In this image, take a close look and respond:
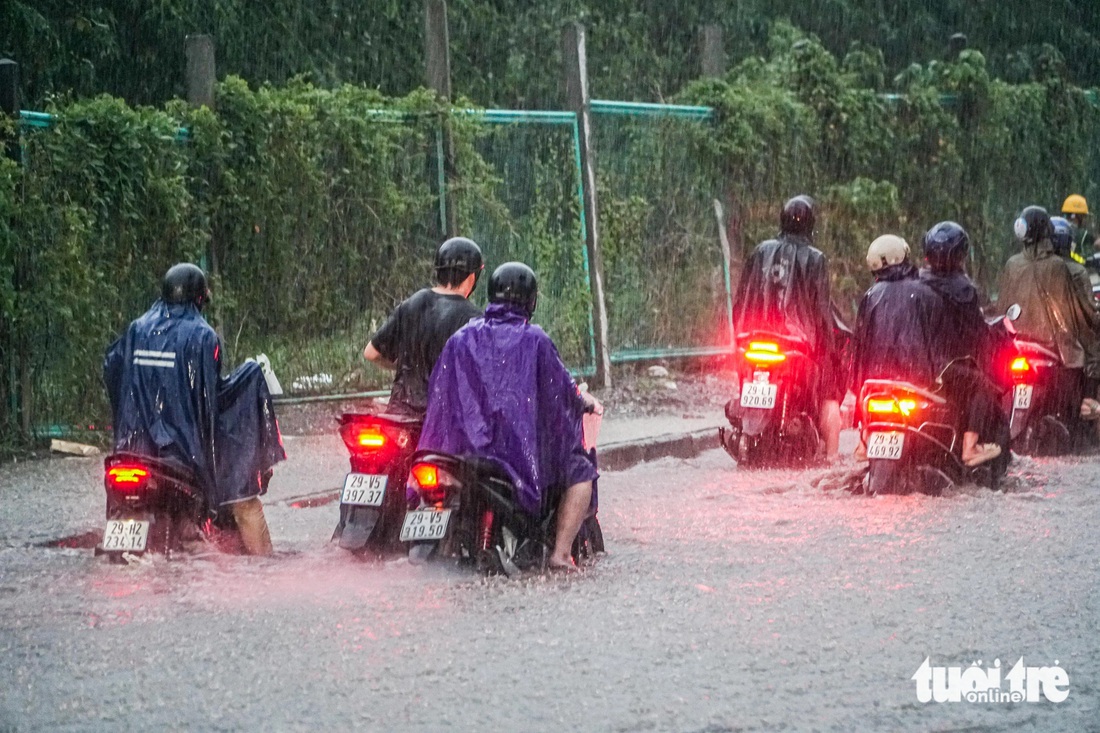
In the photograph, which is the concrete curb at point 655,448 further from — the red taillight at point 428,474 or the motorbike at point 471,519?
the red taillight at point 428,474

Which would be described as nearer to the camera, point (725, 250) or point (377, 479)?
point (377, 479)

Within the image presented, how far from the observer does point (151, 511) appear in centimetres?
789

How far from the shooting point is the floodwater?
5.56 meters

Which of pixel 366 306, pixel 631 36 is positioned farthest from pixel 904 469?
pixel 631 36

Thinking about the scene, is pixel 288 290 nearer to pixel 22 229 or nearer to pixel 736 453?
pixel 22 229

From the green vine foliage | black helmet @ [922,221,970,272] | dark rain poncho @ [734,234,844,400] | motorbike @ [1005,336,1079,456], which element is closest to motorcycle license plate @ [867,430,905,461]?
black helmet @ [922,221,970,272]

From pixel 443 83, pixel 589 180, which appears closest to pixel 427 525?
pixel 443 83

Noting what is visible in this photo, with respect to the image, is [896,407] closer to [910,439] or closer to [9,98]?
[910,439]

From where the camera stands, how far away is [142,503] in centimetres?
786

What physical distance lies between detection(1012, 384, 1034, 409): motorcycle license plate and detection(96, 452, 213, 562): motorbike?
20.2 ft

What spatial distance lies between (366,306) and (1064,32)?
20.4 meters

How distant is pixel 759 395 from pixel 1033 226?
8.15 feet

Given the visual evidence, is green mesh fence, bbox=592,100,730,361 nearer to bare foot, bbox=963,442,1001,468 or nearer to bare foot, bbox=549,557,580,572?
bare foot, bbox=963,442,1001,468

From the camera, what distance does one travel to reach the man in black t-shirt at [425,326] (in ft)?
27.3
